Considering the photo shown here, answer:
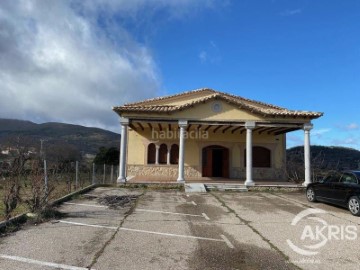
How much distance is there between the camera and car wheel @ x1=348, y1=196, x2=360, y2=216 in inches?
390

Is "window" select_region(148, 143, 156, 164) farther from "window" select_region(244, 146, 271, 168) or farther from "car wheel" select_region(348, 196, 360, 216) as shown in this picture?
"car wheel" select_region(348, 196, 360, 216)

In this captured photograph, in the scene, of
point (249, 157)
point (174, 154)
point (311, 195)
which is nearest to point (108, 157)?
point (174, 154)

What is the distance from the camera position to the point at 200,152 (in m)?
22.5

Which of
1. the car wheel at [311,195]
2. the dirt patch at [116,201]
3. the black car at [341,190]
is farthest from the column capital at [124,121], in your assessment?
the black car at [341,190]

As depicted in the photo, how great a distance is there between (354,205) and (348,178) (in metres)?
1.17

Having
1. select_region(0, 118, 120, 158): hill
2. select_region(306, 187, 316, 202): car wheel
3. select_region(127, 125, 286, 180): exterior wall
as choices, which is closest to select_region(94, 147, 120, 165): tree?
select_region(0, 118, 120, 158): hill

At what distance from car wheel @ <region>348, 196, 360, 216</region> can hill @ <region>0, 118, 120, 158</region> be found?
9806 millimetres

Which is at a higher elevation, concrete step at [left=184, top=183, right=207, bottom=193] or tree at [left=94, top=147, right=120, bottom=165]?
tree at [left=94, top=147, right=120, bottom=165]

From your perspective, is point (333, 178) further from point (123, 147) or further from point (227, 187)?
point (123, 147)

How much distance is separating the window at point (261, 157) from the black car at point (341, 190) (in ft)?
31.6

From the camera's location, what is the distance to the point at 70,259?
5.27 m

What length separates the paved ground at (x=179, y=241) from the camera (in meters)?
5.24

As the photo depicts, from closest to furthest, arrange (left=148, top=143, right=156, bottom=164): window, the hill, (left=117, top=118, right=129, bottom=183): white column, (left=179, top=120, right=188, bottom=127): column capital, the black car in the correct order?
the hill → the black car → (left=117, top=118, right=129, bottom=183): white column → (left=179, top=120, right=188, bottom=127): column capital → (left=148, top=143, right=156, bottom=164): window

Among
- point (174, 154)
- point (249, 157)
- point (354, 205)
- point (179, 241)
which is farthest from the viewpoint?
point (174, 154)
